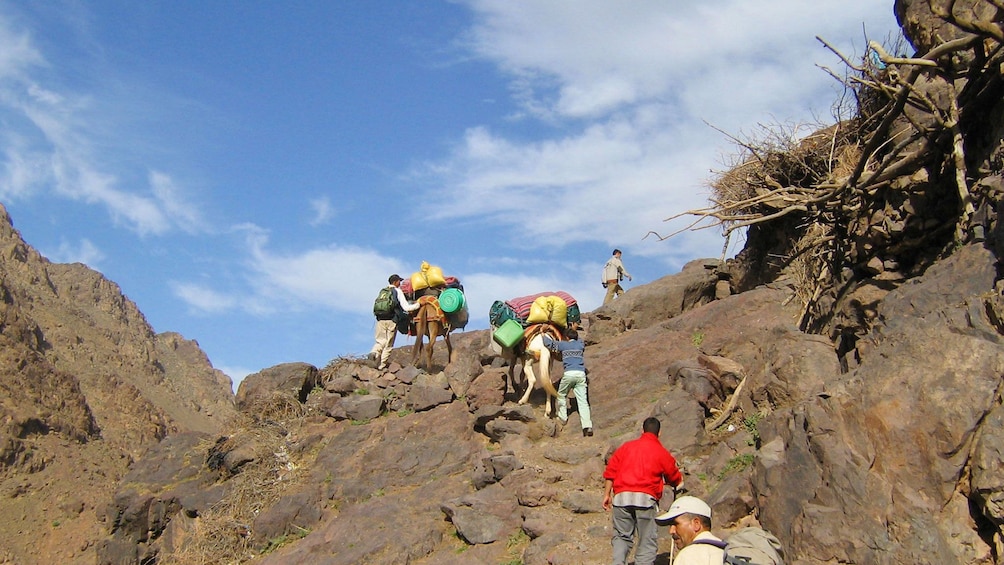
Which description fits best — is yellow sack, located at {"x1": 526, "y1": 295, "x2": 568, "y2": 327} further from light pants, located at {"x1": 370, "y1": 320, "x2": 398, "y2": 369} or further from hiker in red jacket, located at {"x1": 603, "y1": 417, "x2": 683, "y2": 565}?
hiker in red jacket, located at {"x1": 603, "y1": 417, "x2": 683, "y2": 565}

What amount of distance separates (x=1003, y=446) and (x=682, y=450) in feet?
13.5

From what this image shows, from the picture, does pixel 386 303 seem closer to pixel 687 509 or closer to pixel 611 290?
pixel 611 290

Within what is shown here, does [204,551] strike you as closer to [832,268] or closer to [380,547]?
[380,547]

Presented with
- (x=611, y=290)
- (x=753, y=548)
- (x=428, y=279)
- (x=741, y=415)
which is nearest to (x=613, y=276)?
(x=611, y=290)

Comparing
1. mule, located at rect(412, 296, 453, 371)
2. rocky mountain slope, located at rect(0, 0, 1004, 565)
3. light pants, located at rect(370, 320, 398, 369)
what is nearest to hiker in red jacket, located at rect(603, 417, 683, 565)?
rocky mountain slope, located at rect(0, 0, 1004, 565)

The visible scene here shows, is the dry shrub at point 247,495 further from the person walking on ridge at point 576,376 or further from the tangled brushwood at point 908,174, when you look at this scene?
the tangled brushwood at point 908,174

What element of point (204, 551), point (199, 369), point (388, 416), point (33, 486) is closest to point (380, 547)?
point (204, 551)

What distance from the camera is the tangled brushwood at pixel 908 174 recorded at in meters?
9.25

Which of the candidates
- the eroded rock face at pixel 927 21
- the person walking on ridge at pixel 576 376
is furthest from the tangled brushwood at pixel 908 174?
the person walking on ridge at pixel 576 376

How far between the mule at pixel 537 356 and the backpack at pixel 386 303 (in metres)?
3.46

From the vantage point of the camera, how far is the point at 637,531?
7.75 m

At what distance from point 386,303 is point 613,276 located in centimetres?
549

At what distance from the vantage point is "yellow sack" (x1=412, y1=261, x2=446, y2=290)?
16297mm

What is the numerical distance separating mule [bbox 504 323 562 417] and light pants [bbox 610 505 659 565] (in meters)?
4.77
